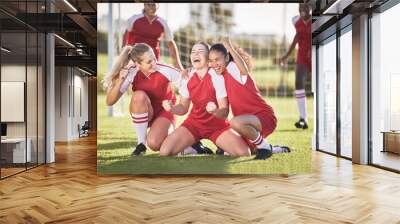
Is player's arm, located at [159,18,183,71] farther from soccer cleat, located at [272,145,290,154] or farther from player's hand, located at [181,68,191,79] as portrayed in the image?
soccer cleat, located at [272,145,290,154]

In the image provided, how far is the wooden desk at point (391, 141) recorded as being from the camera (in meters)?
7.35

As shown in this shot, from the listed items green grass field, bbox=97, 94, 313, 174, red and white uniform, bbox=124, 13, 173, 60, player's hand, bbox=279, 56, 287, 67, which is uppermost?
red and white uniform, bbox=124, 13, 173, 60

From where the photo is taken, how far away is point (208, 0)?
696cm

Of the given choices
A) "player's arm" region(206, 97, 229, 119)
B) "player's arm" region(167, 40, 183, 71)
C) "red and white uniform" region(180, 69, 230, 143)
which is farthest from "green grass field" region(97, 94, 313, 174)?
"player's arm" region(167, 40, 183, 71)

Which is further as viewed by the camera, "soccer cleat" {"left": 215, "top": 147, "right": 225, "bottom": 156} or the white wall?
the white wall

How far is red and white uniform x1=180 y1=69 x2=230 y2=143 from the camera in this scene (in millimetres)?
6711

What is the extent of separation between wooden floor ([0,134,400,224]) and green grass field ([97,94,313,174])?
0.45ft

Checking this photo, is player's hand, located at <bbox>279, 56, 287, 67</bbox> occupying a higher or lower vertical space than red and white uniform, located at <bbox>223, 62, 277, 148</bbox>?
higher

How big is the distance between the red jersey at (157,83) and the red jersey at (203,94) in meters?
0.21

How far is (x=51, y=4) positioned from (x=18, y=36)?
1.38 m

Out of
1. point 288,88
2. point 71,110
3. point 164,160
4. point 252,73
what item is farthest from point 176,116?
point 71,110

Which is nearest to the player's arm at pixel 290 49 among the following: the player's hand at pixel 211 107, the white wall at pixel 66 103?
the player's hand at pixel 211 107

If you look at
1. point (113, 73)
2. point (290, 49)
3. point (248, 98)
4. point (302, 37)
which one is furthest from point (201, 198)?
point (302, 37)

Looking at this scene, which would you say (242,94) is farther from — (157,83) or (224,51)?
(157,83)
